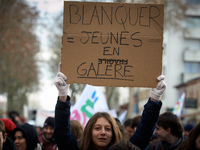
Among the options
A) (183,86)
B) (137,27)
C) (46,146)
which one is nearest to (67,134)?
(137,27)

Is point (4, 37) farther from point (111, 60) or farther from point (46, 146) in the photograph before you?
point (111, 60)

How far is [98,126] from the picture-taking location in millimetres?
3807

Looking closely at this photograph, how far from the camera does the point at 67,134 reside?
3686 millimetres

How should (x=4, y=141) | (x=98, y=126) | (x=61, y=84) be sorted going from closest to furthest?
(x=61, y=84)
(x=98, y=126)
(x=4, y=141)

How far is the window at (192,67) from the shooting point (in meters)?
44.3

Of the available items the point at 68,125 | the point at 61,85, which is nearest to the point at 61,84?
the point at 61,85

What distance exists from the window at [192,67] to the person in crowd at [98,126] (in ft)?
136

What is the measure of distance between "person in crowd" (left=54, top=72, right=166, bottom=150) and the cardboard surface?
119mm

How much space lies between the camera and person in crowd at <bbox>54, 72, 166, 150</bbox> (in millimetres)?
3621

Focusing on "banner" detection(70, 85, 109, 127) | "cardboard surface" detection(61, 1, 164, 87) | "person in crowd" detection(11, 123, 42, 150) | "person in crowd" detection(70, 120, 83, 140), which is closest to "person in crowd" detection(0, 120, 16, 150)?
"cardboard surface" detection(61, 1, 164, 87)

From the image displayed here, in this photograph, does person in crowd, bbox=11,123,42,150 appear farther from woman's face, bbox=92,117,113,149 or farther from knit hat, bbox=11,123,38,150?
woman's face, bbox=92,117,113,149

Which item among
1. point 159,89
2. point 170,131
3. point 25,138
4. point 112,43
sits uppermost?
point 112,43

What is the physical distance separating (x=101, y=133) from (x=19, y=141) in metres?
1.65

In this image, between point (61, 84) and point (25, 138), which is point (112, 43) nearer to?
point (61, 84)
